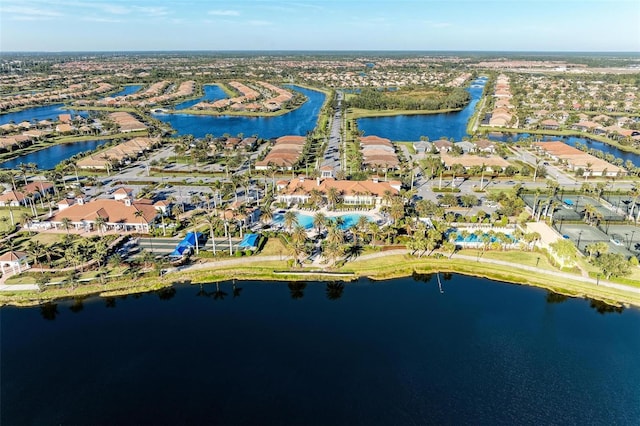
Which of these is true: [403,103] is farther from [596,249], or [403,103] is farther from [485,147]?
[596,249]

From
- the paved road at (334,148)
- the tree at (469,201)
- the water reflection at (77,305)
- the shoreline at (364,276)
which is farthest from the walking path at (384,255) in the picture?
the paved road at (334,148)

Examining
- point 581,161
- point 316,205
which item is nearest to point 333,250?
point 316,205

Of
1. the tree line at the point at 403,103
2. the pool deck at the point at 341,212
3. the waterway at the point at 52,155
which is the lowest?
the pool deck at the point at 341,212

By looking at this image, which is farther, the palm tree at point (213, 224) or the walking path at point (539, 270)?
the palm tree at point (213, 224)

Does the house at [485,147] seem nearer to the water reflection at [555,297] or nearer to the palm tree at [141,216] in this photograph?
the water reflection at [555,297]

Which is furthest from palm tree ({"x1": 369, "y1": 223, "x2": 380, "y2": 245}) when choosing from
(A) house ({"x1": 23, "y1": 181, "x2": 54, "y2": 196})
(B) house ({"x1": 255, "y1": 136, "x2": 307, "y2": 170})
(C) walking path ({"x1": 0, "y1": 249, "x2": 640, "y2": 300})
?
(A) house ({"x1": 23, "y1": 181, "x2": 54, "y2": 196})

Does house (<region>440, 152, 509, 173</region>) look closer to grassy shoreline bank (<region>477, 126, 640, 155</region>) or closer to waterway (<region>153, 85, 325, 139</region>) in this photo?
grassy shoreline bank (<region>477, 126, 640, 155</region>)
